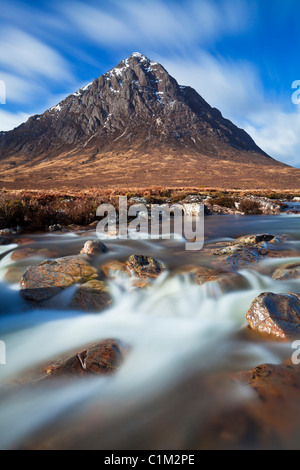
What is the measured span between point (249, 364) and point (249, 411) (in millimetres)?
861

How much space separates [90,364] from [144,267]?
10.1 feet

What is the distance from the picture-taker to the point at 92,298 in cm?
489

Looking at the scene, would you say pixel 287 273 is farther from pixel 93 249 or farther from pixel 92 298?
pixel 93 249

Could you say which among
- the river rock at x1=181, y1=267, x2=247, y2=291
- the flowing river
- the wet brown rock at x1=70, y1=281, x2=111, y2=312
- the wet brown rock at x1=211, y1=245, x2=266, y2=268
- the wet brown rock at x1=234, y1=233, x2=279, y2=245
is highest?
the wet brown rock at x1=234, y1=233, x2=279, y2=245

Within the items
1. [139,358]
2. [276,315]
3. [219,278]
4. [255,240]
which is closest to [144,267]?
[219,278]

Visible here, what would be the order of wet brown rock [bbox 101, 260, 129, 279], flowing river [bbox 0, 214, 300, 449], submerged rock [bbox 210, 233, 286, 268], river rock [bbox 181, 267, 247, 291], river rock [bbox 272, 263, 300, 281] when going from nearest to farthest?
flowing river [bbox 0, 214, 300, 449] → river rock [bbox 181, 267, 247, 291] → river rock [bbox 272, 263, 300, 281] → wet brown rock [bbox 101, 260, 129, 279] → submerged rock [bbox 210, 233, 286, 268]

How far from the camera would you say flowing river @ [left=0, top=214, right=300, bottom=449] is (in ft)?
7.97

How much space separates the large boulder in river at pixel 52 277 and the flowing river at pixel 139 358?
0.23 meters

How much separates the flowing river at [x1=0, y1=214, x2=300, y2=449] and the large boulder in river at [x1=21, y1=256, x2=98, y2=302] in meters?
0.23

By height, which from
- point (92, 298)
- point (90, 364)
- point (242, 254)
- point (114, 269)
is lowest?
point (90, 364)

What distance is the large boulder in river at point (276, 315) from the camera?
361 cm

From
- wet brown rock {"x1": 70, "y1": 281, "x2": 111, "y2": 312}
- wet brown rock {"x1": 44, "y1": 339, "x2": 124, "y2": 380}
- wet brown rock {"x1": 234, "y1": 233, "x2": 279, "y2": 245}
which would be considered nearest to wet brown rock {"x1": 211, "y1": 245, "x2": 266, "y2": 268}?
wet brown rock {"x1": 234, "y1": 233, "x2": 279, "y2": 245}

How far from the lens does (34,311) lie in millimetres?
4613

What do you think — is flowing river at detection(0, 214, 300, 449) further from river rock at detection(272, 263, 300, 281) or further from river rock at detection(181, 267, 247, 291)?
river rock at detection(272, 263, 300, 281)
